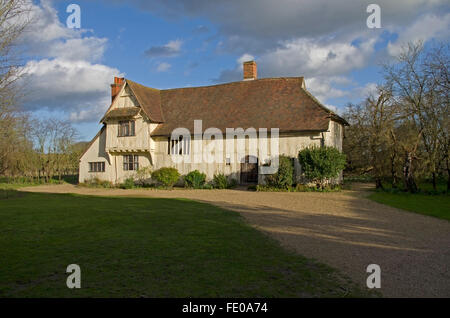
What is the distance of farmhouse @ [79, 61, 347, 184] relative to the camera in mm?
23297

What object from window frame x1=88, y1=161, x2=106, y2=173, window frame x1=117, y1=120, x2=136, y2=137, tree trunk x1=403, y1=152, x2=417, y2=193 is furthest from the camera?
window frame x1=88, y1=161, x2=106, y2=173

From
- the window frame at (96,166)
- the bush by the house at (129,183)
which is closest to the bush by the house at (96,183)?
the window frame at (96,166)

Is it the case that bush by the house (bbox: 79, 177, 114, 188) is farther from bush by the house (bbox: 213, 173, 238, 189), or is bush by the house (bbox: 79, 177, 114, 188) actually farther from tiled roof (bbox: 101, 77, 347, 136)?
bush by the house (bbox: 213, 173, 238, 189)

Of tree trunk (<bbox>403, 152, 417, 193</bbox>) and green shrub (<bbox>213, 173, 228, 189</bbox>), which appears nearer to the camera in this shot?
tree trunk (<bbox>403, 152, 417, 193</bbox>)

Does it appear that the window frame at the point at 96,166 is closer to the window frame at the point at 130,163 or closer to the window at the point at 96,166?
the window at the point at 96,166

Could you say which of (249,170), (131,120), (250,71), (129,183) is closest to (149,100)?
(131,120)

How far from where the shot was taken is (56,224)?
1029 centimetres

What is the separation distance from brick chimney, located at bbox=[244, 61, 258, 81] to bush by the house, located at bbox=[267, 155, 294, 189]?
8922mm

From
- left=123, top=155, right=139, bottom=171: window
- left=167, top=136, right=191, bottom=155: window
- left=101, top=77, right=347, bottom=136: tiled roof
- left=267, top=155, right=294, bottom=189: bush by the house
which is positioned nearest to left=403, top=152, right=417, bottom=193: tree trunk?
left=101, top=77, right=347, bottom=136: tiled roof

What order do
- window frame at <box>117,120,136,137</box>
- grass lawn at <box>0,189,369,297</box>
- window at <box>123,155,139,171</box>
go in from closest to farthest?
grass lawn at <box>0,189,369,297</box> → window frame at <box>117,120,136,137</box> → window at <box>123,155,139,171</box>

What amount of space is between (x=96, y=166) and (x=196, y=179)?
32.1 feet

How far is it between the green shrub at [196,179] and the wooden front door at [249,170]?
9.10ft
